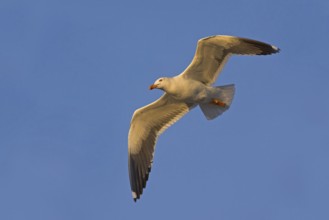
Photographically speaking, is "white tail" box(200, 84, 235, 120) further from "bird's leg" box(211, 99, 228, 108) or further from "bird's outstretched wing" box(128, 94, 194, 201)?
"bird's outstretched wing" box(128, 94, 194, 201)

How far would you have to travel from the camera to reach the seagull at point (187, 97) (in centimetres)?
1495

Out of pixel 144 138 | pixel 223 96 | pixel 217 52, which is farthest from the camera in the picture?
pixel 144 138

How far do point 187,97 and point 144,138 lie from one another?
5.09 feet

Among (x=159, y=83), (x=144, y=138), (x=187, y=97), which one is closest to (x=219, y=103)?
(x=187, y=97)

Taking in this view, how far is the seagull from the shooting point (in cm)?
1495

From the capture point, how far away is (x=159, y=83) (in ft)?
49.8

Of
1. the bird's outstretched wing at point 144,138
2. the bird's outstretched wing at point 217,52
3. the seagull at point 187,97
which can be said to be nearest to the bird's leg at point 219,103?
the seagull at point 187,97

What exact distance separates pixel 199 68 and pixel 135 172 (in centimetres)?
262

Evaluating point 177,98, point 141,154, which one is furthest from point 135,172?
point 177,98

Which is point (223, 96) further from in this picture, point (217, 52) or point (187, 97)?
point (217, 52)

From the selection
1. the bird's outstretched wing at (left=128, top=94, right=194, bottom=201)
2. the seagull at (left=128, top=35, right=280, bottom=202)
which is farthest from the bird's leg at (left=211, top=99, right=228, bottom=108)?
the bird's outstretched wing at (left=128, top=94, right=194, bottom=201)

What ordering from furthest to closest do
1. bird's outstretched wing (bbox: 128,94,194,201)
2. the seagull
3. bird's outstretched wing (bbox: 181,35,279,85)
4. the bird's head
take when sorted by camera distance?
bird's outstretched wing (bbox: 128,94,194,201), the bird's head, the seagull, bird's outstretched wing (bbox: 181,35,279,85)

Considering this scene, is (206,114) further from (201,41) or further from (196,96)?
(201,41)

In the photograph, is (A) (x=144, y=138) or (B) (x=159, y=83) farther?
(A) (x=144, y=138)
